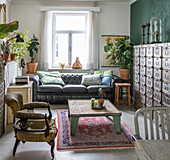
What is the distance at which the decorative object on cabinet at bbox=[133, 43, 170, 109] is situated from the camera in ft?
13.3

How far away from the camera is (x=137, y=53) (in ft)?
18.5

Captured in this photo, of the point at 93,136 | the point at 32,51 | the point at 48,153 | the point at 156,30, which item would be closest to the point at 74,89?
the point at 32,51

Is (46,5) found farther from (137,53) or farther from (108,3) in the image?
(137,53)

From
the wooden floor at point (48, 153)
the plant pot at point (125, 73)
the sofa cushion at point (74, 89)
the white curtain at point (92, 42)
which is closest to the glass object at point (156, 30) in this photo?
the plant pot at point (125, 73)

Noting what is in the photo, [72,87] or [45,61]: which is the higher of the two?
[45,61]

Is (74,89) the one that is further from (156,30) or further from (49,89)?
(156,30)

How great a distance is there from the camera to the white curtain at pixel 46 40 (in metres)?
7.19

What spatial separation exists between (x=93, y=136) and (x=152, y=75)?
5.73 feet

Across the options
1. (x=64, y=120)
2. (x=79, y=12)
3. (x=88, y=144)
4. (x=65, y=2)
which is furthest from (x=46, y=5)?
(x=88, y=144)

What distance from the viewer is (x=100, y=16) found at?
7348 millimetres

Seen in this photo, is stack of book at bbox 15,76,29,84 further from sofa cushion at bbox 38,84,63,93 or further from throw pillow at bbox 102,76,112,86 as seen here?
throw pillow at bbox 102,76,112,86

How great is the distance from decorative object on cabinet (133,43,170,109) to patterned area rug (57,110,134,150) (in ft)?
2.76

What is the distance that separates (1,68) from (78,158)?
1876mm

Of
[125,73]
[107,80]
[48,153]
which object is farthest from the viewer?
[125,73]
